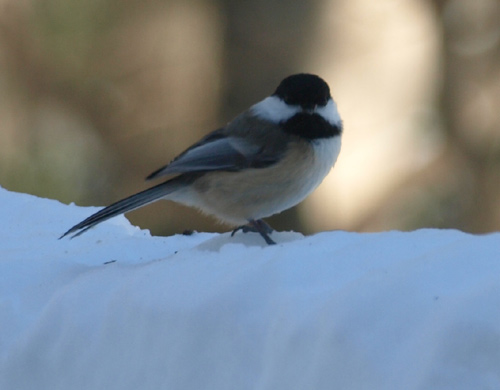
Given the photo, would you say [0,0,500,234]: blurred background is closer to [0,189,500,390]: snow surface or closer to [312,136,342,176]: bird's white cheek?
[312,136,342,176]: bird's white cheek

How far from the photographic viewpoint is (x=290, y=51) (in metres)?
5.34

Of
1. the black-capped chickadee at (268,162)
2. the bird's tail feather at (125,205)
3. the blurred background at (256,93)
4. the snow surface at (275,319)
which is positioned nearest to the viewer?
the snow surface at (275,319)

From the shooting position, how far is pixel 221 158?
2.51m

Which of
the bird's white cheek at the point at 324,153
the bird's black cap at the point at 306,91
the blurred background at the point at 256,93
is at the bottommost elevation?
the blurred background at the point at 256,93

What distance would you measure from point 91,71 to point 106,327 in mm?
5437

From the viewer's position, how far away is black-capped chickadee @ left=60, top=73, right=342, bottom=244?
8.03ft

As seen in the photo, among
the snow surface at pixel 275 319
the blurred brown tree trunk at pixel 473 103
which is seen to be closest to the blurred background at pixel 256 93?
the blurred brown tree trunk at pixel 473 103

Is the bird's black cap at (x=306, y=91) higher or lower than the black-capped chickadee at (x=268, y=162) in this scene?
higher

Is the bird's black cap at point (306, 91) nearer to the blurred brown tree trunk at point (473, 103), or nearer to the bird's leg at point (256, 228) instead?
the bird's leg at point (256, 228)

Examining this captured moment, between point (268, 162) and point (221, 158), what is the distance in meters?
0.16

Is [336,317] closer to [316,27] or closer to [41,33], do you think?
[316,27]

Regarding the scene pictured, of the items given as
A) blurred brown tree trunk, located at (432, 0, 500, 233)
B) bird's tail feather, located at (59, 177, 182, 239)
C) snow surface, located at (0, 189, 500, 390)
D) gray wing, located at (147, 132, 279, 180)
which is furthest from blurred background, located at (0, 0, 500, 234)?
snow surface, located at (0, 189, 500, 390)

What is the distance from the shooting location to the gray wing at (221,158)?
248cm

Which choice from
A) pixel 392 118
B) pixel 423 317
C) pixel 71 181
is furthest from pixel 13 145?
pixel 423 317
